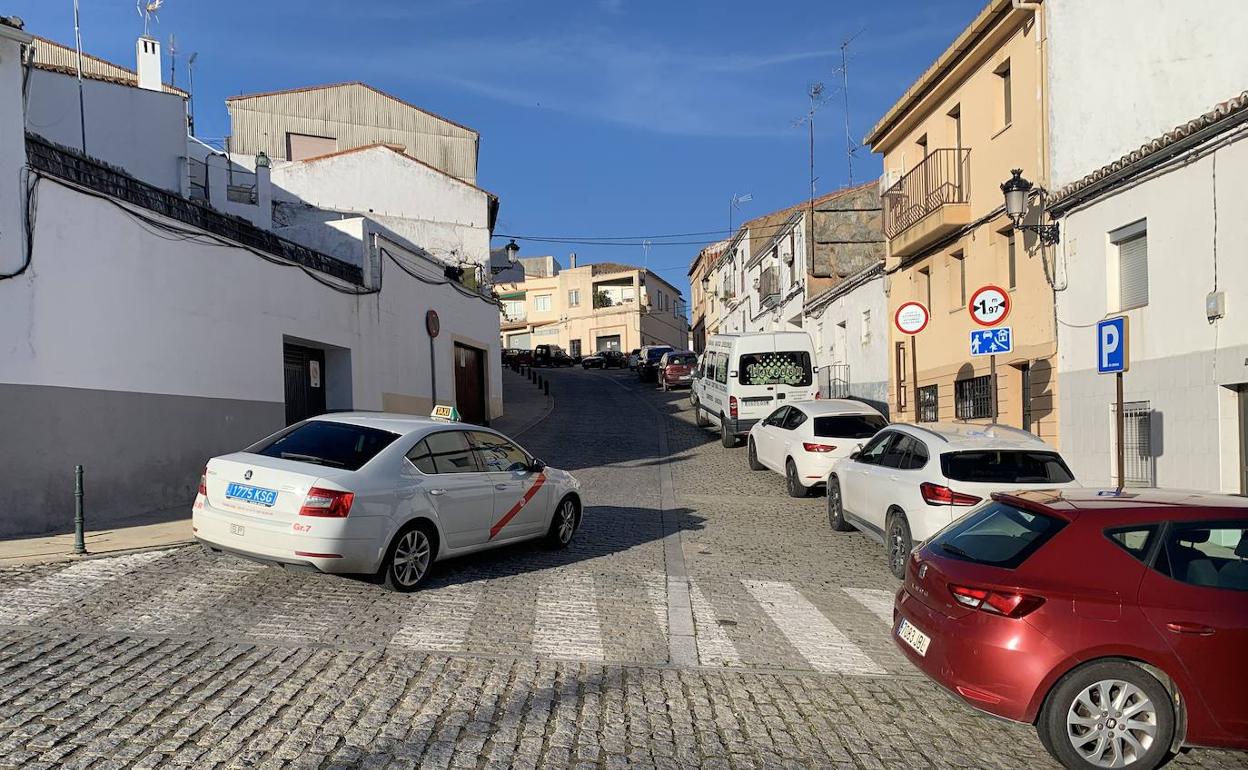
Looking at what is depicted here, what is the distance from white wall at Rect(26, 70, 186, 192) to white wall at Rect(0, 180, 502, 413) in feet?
17.3

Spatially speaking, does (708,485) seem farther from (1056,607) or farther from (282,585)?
(1056,607)

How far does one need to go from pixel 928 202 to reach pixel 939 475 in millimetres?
11399

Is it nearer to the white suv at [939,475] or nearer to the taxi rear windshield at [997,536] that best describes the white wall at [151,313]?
the white suv at [939,475]

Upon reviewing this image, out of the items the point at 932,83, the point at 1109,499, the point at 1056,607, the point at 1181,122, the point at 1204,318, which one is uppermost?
the point at 932,83

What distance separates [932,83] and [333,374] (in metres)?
13.4

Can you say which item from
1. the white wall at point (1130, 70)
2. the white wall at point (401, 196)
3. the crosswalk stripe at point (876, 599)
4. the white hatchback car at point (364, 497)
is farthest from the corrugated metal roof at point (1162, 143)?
the white wall at point (401, 196)

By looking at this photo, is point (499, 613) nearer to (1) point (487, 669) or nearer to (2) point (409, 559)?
(2) point (409, 559)

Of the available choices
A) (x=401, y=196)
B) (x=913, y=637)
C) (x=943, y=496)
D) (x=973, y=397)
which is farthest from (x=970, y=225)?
(x=401, y=196)

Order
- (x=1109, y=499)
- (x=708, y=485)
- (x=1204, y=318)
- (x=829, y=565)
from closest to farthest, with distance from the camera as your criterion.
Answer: (x=1109, y=499)
(x=829, y=565)
(x=1204, y=318)
(x=708, y=485)

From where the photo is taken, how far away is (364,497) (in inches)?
284

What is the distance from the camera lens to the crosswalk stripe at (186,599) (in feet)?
21.5

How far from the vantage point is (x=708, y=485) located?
51.0 feet

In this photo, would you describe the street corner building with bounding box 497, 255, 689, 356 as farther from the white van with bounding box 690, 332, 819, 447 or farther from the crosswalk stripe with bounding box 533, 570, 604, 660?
the crosswalk stripe with bounding box 533, 570, 604, 660

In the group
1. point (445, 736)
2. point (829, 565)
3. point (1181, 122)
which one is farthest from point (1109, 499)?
point (1181, 122)
